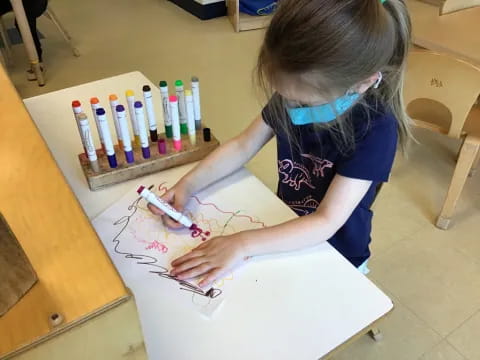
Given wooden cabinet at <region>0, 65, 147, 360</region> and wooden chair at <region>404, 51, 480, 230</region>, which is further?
wooden chair at <region>404, 51, 480, 230</region>

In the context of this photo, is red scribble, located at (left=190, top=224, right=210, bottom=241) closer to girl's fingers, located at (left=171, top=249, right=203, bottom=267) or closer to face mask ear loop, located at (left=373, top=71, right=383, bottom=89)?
girl's fingers, located at (left=171, top=249, right=203, bottom=267)

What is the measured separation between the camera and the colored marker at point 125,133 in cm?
83

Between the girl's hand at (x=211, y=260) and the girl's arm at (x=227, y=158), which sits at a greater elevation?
the girl's arm at (x=227, y=158)

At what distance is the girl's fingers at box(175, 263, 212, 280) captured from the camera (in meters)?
0.73

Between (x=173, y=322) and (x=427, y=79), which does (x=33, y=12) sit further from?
(x=173, y=322)

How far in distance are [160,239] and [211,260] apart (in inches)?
4.7

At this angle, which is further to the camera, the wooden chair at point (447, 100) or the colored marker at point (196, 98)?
Answer: the wooden chair at point (447, 100)

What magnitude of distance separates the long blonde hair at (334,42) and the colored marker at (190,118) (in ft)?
0.65

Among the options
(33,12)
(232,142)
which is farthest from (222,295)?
(33,12)

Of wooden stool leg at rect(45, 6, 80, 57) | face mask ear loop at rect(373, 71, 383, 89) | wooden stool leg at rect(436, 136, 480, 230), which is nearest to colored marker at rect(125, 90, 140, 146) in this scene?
face mask ear loop at rect(373, 71, 383, 89)

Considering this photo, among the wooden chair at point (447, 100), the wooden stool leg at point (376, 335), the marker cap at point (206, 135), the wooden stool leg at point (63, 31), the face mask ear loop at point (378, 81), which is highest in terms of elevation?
the face mask ear loop at point (378, 81)

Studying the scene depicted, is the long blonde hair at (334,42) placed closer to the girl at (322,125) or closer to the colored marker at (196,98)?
the girl at (322,125)

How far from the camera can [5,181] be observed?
25.6 inches

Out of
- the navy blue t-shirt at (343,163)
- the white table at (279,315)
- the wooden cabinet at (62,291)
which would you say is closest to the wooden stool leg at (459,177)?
the navy blue t-shirt at (343,163)
